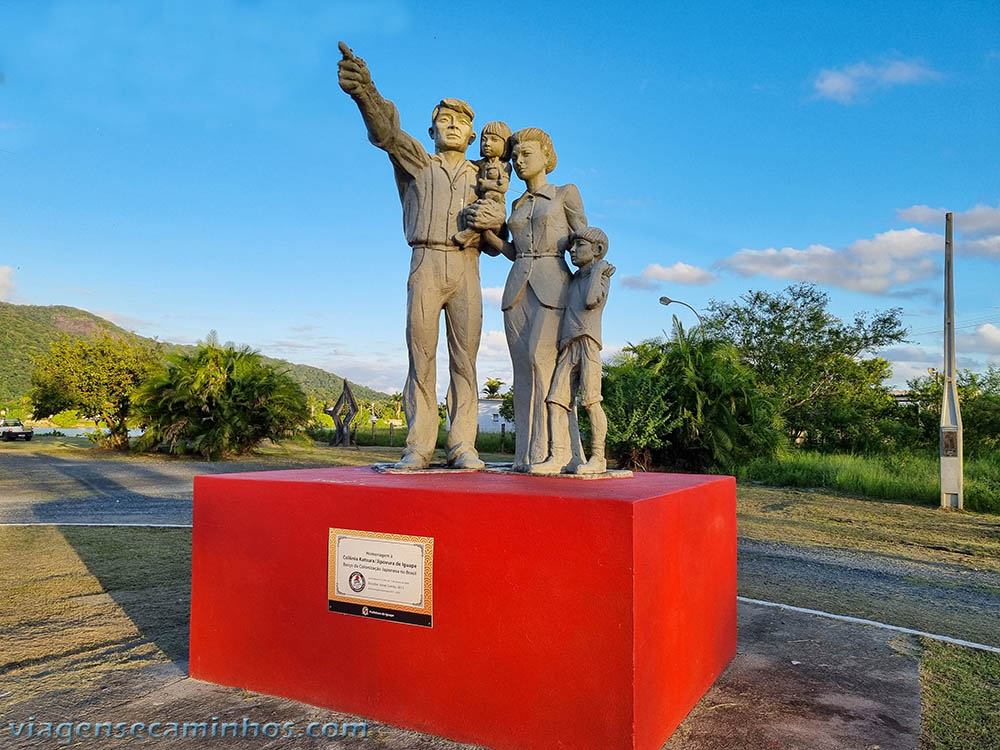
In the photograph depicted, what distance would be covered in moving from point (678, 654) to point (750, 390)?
1208 cm

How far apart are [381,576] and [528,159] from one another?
9.30 ft

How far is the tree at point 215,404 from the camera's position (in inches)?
734

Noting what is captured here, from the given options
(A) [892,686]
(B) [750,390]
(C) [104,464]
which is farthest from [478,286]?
(C) [104,464]

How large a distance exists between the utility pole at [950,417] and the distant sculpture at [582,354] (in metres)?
8.98

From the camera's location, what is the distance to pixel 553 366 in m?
4.53

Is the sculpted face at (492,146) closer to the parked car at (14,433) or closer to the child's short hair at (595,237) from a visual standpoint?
the child's short hair at (595,237)

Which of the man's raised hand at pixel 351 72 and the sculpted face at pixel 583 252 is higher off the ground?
the man's raised hand at pixel 351 72

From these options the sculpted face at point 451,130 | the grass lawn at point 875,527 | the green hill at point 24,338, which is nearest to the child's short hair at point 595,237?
the sculpted face at point 451,130

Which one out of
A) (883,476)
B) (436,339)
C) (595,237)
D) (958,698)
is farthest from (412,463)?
(883,476)

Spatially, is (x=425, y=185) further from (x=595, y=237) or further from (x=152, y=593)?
(x=152, y=593)

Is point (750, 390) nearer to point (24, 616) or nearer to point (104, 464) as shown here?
point (24, 616)

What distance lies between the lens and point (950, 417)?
1112 centimetres

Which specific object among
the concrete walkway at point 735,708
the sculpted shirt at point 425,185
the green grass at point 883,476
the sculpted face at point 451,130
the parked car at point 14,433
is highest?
the sculpted face at point 451,130

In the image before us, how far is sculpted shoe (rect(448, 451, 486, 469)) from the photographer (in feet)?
15.2
